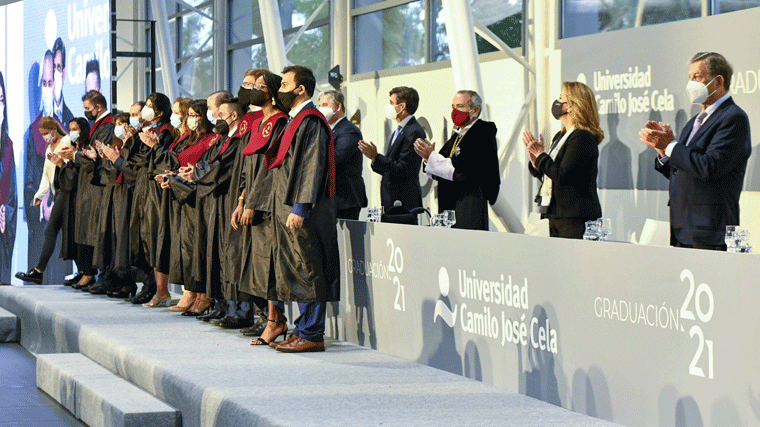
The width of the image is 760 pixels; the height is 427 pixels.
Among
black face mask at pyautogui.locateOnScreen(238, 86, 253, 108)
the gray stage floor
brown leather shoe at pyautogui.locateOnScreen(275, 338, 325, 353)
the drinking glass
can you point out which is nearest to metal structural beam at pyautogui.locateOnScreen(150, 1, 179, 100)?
the gray stage floor

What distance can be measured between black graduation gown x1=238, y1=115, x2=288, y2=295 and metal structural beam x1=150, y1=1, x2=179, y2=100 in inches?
455

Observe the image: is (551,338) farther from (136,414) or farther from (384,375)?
(136,414)

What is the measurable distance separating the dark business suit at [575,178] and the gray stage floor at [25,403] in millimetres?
2465

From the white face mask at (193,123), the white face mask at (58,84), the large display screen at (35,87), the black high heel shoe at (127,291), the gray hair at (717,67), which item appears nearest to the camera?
the gray hair at (717,67)

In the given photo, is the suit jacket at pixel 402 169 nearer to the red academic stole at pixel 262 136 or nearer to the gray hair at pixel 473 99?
the gray hair at pixel 473 99

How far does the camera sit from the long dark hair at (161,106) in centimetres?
819

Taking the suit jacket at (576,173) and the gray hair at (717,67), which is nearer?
the gray hair at (717,67)

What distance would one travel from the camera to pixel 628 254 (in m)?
3.98

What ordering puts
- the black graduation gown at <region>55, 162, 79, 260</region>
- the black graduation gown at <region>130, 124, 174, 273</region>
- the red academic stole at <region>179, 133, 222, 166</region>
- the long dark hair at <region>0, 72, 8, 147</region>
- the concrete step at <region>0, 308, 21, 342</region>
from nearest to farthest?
the red academic stole at <region>179, 133, 222, 166</region> → the black graduation gown at <region>130, 124, 174, 273</region> → the concrete step at <region>0, 308, 21, 342</region> → the black graduation gown at <region>55, 162, 79, 260</region> → the long dark hair at <region>0, 72, 8, 147</region>

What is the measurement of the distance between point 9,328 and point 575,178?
5.05 m

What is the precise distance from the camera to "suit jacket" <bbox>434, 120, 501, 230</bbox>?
6.01 m

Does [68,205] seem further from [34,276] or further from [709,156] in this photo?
[709,156]

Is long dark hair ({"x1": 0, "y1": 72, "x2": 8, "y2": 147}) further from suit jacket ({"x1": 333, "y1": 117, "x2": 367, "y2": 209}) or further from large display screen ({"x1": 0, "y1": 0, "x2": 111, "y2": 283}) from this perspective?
suit jacket ({"x1": 333, "y1": 117, "x2": 367, "y2": 209})

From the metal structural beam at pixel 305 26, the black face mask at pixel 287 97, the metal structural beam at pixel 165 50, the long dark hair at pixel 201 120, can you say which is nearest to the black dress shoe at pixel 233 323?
the long dark hair at pixel 201 120
